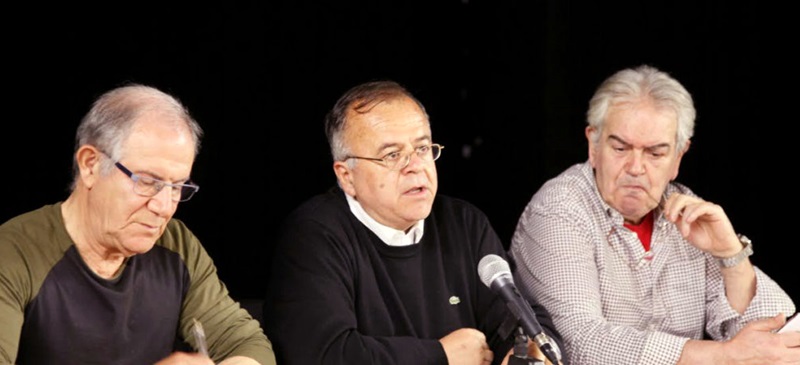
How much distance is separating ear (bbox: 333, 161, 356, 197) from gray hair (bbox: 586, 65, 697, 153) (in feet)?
3.02

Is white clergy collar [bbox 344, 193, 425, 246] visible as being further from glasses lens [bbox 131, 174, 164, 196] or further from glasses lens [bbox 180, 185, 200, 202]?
glasses lens [bbox 131, 174, 164, 196]

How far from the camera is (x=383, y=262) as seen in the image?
3.38m

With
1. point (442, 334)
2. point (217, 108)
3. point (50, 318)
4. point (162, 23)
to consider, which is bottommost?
point (442, 334)

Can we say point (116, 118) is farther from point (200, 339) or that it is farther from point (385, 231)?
point (385, 231)

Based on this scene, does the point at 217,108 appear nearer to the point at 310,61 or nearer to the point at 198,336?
the point at 310,61

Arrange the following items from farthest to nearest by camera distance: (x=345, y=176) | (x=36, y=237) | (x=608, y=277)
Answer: (x=608, y=277) < (x=345, y=176) < (x=36, y=237)

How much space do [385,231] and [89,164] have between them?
3.01 ft

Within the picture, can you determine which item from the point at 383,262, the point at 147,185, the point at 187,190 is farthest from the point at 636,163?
the point at 147,185

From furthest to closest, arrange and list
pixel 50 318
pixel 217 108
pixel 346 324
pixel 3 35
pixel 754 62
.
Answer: pixel 754 62 → pixel 217 108 → pixel 3 35 → pixel 346 324 → pixel 50 318

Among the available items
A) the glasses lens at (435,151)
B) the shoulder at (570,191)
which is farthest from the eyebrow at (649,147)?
the glasses lens at (435,151)

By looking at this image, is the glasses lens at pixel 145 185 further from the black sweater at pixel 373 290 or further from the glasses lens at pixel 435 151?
the glasses lens at pixel 435 151

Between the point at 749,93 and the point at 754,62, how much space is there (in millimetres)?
124

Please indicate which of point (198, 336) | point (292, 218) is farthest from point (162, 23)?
point (198, 336)

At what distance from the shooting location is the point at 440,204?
361cm
